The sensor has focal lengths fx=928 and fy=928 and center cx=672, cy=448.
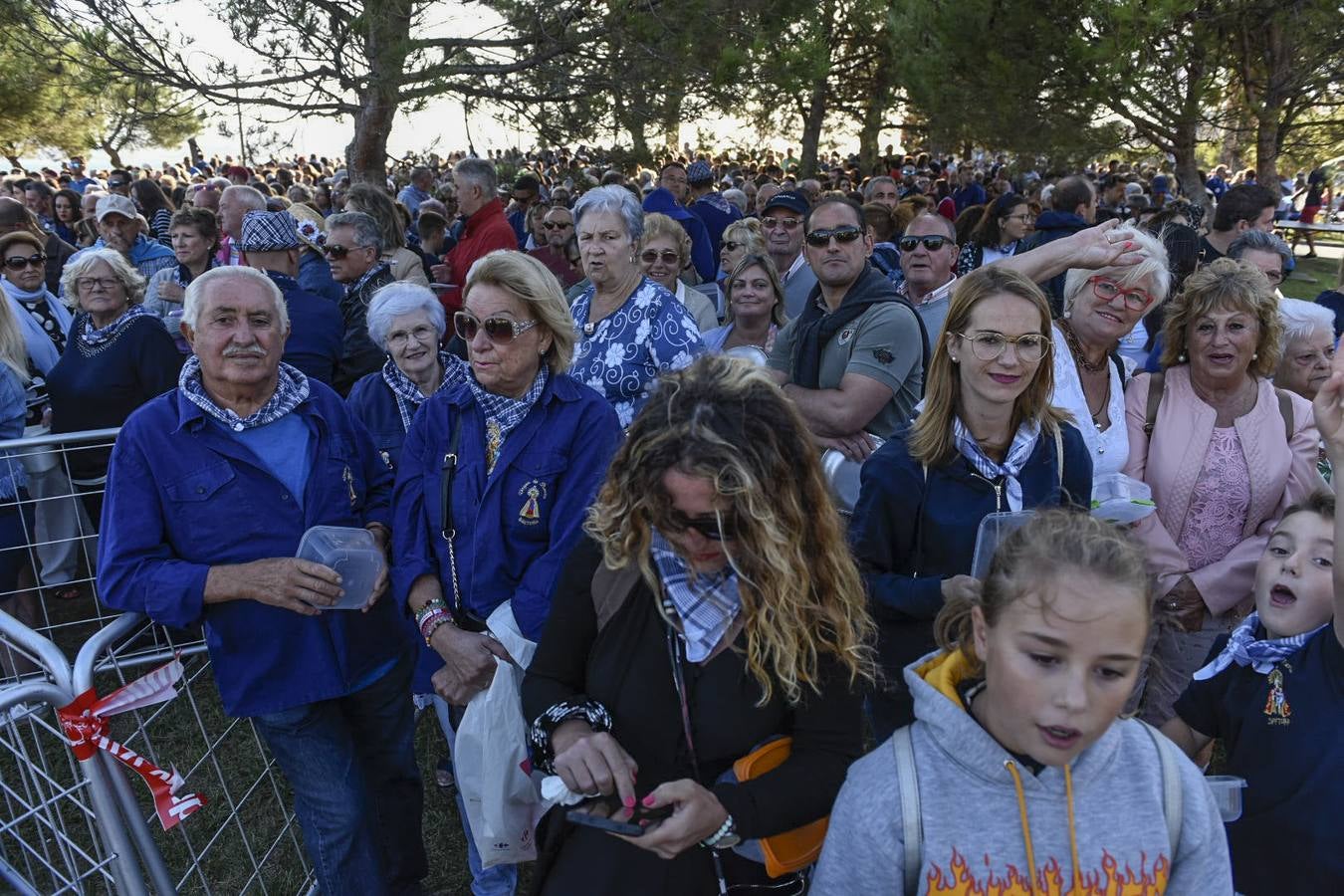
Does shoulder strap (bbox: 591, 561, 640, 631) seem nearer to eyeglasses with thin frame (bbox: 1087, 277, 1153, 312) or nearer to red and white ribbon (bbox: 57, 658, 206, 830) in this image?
red and white ribbon (bbox: 57, 658, 206, 830)

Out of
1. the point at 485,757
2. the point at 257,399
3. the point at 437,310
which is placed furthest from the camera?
the point at 437,310

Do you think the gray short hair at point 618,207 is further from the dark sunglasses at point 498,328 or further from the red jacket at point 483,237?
the red jacket at point 483,237

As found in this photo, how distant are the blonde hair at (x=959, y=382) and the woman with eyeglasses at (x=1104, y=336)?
1.74 feet

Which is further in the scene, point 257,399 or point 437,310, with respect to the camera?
point 437,310

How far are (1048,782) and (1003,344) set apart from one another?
1.23m

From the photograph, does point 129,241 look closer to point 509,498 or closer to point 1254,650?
point 509,498

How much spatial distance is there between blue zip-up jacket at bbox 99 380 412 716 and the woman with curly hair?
3.36 feet

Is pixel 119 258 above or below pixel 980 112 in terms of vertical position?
below

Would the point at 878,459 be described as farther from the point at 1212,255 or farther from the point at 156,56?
the point at 156,56

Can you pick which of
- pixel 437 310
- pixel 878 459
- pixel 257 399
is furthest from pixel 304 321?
pixel 878 459

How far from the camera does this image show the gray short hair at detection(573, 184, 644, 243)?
3943 millimetres

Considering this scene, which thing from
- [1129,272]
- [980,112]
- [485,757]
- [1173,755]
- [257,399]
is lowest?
[485,757]

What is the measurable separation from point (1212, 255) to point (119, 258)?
6.55 meters

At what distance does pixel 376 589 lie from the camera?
9.02ft
